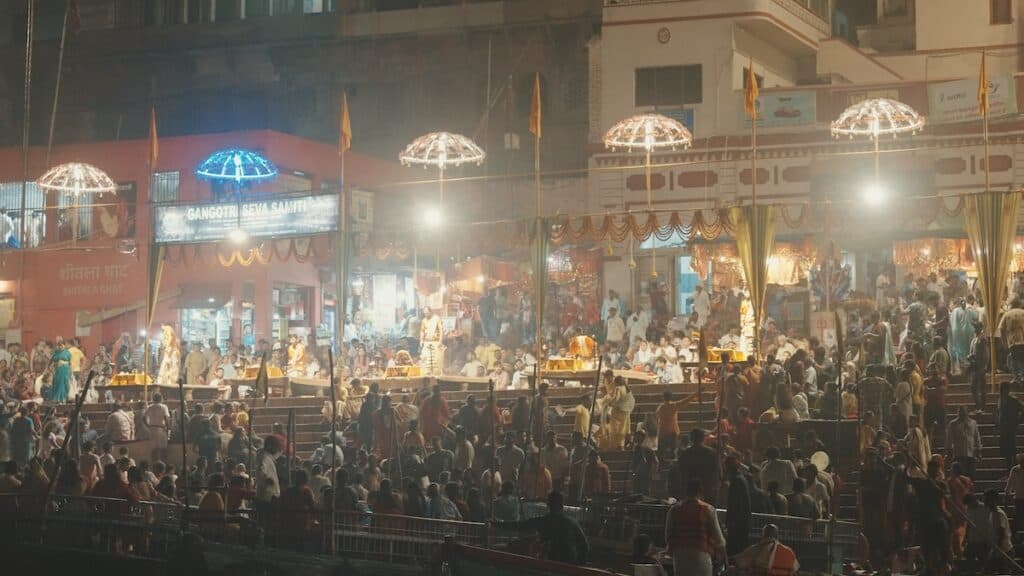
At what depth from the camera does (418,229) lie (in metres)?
28.1

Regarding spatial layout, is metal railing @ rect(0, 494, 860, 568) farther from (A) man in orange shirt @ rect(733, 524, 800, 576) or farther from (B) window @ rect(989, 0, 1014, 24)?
(B) window @ rect(989, 0, 1014, 24)

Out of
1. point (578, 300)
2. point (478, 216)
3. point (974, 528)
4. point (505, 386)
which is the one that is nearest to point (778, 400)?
point (974, 528)

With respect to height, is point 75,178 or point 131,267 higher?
point 75,178

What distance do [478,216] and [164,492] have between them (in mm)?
22828

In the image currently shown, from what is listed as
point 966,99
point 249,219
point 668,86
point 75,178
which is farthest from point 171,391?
point 966,99

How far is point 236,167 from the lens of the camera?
34.2m

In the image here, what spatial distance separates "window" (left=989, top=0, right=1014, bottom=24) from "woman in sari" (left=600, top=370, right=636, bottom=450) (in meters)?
21.4

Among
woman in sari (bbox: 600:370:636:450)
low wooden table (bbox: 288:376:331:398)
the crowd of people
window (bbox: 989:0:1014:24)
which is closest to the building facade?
window (bbox: 989:0:1014:24)

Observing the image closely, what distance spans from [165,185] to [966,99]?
22222 millimetres

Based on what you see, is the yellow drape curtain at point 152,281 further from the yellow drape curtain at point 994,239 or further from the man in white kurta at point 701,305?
the yellow drape curtain at point 994,239

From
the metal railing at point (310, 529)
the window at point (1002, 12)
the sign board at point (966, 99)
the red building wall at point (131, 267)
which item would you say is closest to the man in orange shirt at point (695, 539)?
the metal railing at point (310, 529)

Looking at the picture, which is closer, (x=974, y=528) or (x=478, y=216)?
(x=974, y=528)

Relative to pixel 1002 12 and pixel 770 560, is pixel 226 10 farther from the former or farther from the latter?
pixel 770 560

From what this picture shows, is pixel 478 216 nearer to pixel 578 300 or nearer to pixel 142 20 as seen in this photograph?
pixel 578 300
